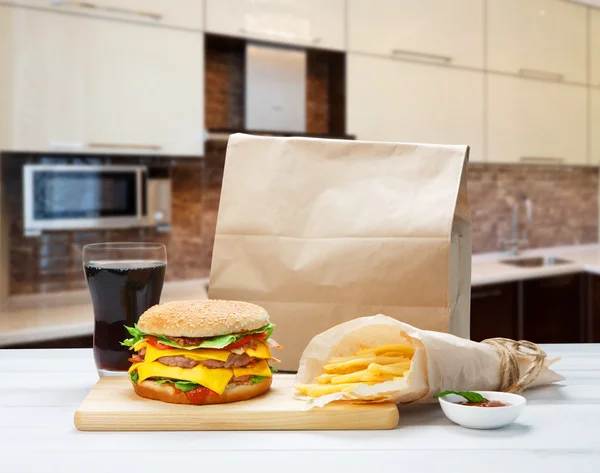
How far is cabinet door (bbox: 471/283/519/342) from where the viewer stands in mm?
3211

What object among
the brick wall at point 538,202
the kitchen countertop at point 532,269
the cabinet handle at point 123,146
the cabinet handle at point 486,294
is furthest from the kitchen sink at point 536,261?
the cabinet handle at point 123,146

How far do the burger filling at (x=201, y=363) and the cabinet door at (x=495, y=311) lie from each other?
2.45 m

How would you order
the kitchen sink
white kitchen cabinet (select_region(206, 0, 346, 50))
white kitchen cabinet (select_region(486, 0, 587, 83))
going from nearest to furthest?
white kitchen cabinet (select_region(206, 0, 346, 50)) < white kitchen cabinet (select_region(486, 0, 587, 83)) < the kitchen sink

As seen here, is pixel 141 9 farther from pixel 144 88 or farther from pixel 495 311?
pixel 495 311

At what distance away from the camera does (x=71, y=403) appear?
0.85 metres

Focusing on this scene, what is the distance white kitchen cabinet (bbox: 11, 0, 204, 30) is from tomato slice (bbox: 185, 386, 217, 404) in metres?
1.94

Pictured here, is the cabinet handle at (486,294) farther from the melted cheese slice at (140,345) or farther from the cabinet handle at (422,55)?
the melted cheese slice at (140,345)

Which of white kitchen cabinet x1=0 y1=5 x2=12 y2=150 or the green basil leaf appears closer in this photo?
the green basil leaf

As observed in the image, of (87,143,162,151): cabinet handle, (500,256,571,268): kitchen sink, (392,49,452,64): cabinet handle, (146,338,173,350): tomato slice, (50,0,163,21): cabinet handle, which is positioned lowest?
(500,256,571,268): kitchen sink

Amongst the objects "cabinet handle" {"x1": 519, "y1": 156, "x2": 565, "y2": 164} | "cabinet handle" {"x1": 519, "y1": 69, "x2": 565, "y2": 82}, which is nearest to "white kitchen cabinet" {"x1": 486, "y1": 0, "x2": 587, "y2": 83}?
"cabinet handle" {"x1": 519, "y1": 69, "x2": 565, "y2": 82}

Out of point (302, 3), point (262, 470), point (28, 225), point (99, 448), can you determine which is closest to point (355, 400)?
point (262, 470)

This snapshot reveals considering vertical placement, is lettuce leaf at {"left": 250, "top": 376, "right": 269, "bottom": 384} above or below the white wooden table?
above

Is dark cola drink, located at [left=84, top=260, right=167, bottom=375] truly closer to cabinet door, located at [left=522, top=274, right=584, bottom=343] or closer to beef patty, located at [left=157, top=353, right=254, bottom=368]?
beef patty, located at [left=157, top=353, right=254, bottom=368]

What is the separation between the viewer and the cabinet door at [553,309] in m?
3.46
